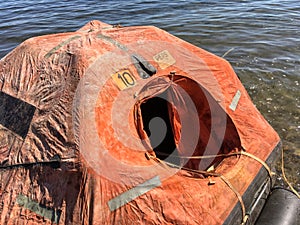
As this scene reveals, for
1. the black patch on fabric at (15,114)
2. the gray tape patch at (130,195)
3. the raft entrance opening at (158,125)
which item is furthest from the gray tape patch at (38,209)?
the raft entrance opening at (158,125)

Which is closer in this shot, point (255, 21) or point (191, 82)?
point (191, 82)

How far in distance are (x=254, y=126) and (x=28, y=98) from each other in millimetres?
2767

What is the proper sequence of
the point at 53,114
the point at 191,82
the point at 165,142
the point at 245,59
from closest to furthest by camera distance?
1. the point at 53,114
2. the point at 191,82
3. the point at 165,142
4. the point at 245,59

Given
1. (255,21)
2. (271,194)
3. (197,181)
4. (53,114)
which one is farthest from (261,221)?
(255,21)

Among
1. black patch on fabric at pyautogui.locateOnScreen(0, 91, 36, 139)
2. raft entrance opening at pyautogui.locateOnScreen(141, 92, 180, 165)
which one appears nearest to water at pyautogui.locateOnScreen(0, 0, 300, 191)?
raft entrance opening at pyautogui.locateOnScreen(141, 92, 180, 165)

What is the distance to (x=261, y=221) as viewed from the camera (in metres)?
3.62

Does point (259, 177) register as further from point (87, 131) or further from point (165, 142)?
point (87, 131)

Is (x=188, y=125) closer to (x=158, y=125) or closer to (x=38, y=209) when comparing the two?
(x=158, y=125)

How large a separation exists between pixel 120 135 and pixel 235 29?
840 cm

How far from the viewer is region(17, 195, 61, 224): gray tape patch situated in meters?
2.99

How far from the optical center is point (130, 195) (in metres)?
2.92

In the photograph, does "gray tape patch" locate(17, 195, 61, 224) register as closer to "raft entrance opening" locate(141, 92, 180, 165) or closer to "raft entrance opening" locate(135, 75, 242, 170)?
"raft entrance opening" locate(135, 75, 242, 170)

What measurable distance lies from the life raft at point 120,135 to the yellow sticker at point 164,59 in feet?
0.05

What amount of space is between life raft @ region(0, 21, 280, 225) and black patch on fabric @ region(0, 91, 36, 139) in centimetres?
1
